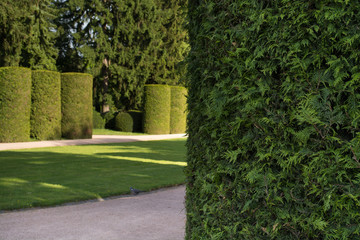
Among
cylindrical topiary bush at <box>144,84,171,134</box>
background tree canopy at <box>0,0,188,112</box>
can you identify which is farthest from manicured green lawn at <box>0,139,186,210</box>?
background tree canopy at <box>0,0,188,112</box>

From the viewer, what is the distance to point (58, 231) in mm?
4934

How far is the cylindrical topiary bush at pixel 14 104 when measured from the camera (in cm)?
1767

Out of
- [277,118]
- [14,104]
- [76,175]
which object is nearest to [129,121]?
[14,104]

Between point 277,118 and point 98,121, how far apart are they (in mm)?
26761

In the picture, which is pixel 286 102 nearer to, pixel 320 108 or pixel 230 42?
pixel 320 108

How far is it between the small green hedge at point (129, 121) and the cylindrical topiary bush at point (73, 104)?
725cm

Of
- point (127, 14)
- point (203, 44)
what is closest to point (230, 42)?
point (203, 44)

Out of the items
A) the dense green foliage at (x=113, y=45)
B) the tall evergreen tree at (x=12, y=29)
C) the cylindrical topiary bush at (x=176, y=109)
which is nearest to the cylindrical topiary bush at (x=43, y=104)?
the tall evergreen tree at (x=12, y=29)

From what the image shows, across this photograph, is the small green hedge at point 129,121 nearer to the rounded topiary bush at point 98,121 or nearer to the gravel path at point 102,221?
the rounded topiary bush at point 98,121

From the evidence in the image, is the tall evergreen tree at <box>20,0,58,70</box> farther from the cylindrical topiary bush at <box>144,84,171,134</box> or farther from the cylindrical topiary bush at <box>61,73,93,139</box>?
the cylindrical topiary bush at <box>61,73,93,139</box>

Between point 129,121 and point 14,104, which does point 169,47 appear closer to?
point 129,121

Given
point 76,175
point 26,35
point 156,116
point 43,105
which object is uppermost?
point 26,35

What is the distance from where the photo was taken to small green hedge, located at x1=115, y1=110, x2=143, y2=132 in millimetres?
28016

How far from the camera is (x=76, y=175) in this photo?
9.45m
